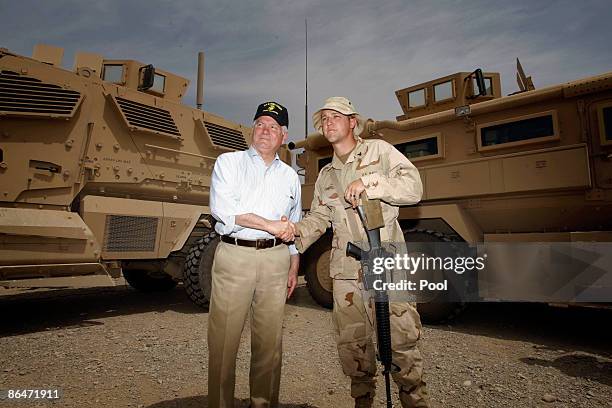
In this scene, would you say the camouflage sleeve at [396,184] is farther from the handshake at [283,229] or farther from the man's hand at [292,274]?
the man's hand at [292,274]

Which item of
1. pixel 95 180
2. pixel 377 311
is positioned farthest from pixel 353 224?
pixel 95 180

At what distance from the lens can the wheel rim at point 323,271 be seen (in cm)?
560

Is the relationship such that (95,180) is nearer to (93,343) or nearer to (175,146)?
(175,146)

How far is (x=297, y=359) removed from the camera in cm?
348

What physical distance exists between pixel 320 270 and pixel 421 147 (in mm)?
2422

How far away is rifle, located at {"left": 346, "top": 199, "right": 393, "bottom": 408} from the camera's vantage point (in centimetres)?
197

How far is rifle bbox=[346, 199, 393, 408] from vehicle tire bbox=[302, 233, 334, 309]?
11.6 ft

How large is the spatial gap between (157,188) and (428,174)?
4.05 m

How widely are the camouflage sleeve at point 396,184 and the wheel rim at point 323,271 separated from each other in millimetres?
3459

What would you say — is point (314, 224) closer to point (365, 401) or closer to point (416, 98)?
point (365, 401)

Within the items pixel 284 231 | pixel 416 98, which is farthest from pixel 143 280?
pixel 416 98

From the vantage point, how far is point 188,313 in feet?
17.7

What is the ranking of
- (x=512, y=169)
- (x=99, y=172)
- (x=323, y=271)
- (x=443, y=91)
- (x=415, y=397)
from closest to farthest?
(x=415, y=397) < (x=512, y=169) < (x=99, y=172) < (x=323, y=271) < (x=443, y=91)

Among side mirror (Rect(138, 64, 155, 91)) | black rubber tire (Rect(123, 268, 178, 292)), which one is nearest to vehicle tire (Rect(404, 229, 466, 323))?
side mirror (Rect(138, 64, 155, 91))
